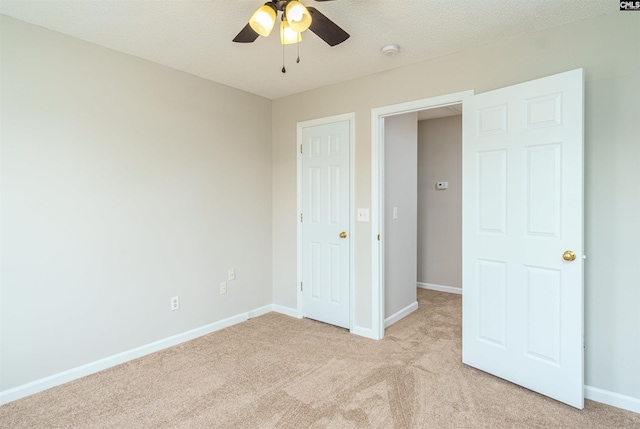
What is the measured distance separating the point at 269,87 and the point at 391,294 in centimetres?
256

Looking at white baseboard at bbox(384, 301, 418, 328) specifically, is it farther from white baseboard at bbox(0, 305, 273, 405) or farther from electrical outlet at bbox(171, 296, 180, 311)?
electrical outlet at bbox(171, 296, 180, 311)

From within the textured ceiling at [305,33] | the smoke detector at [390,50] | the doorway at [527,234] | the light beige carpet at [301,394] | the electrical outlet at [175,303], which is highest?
the textured ceiling at [305,33]

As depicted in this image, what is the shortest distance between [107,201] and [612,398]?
12.4ft

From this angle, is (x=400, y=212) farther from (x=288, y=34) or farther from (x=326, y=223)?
(x=288, y=34)

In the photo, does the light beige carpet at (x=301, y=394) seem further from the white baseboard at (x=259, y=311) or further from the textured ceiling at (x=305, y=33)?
the textured ceiling at (x=305, y=33)

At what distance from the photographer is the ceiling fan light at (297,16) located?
1703mm

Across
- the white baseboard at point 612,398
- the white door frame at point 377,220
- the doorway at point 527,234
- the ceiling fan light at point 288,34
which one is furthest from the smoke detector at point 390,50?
the white baseboard at point 612,398

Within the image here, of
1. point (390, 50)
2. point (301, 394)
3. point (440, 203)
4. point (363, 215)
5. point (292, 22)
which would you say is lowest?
point (301, 394)

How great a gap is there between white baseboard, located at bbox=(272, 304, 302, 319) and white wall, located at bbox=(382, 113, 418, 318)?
3.28ft

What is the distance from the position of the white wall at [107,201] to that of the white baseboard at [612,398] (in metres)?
3.02

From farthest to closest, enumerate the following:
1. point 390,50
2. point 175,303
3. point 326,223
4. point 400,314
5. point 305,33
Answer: point 400,314, point 326,223, point 175,303, point 390,50, point 305,33

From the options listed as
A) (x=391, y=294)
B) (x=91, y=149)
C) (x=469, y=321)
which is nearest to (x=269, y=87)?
(x=91, y=149)

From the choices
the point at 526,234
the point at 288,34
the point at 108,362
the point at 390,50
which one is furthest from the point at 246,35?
the point at 108,362

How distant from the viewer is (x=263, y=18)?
1.77 meters
